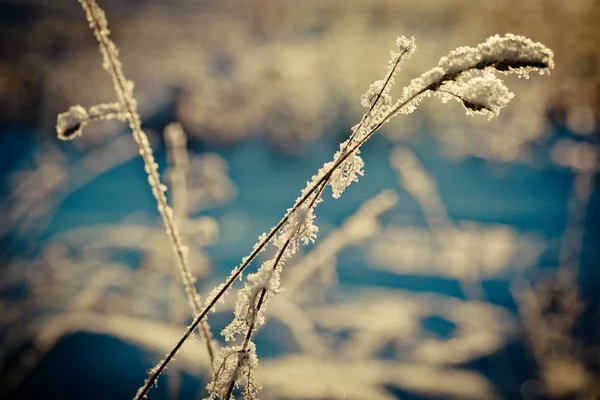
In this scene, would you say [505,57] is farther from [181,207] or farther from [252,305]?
[181,207]

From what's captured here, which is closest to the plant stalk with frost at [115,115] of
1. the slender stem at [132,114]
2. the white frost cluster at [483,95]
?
the slender stem at [132,114]

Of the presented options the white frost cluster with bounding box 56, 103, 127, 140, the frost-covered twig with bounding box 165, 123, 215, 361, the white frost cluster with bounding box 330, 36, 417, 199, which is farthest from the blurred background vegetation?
the white frost cluster with bounding box 56, 103, 127, 140

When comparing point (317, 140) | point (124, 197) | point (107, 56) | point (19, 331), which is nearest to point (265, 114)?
point (317, 140)

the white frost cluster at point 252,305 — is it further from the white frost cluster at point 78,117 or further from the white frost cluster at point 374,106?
the white frost cluster at point 78,117

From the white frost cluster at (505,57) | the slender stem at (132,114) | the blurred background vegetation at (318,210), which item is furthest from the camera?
the blurred background vegetation at (318,210)

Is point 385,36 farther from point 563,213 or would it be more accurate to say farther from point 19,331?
point 19,331

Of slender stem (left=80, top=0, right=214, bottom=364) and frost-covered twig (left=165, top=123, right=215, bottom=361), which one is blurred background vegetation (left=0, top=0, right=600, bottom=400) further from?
slender stem (left=80, top=0, right=214, bottom=364)

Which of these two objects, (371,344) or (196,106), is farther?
(196,106)
